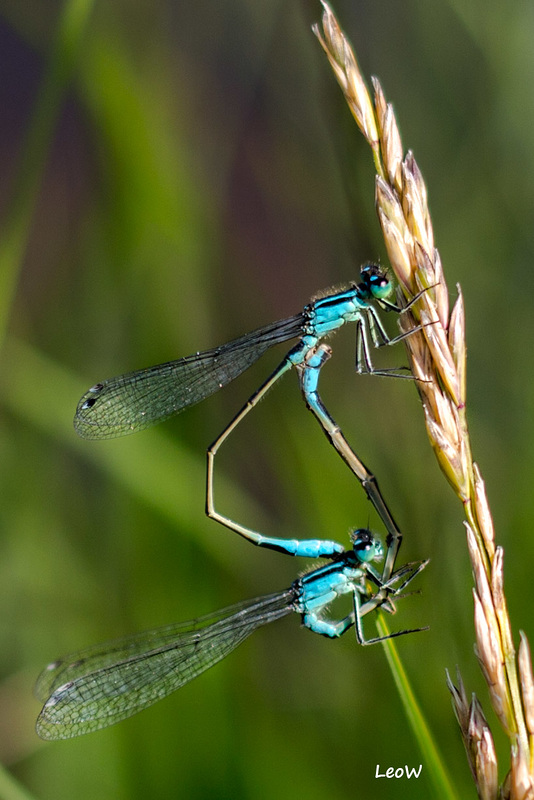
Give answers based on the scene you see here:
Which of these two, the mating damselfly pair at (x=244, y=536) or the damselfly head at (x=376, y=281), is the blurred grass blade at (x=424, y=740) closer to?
the mating damselfly pair at (x=244, y=536)

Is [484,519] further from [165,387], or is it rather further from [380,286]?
[165,387]

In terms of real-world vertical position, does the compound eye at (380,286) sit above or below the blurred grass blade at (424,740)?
above

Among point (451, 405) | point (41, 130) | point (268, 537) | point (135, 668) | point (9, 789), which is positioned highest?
point (41, 130)

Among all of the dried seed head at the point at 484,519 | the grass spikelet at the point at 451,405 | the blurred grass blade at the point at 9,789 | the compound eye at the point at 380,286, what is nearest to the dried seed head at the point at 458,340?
the grass spikelet at the point at 451,405

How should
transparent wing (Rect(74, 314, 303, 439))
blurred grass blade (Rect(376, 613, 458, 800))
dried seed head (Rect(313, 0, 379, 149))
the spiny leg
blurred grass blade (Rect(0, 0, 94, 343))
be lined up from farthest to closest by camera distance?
transparent wing (Rect(74, 314, 303, 439)) < the spiny leg < blurred grass blade (Rect(0, 0, 94, 343)) < dried seed head (Rect(313, 0, 379, 149)) < blurred grass blade (Rect(376, 613, 458, 800))

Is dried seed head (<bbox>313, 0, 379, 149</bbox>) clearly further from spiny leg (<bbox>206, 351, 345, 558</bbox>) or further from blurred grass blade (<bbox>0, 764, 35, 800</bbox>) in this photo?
blurred grass blade (<bbox>0, 764, 35, 800</bbox>)

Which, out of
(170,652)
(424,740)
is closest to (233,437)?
(170,652)

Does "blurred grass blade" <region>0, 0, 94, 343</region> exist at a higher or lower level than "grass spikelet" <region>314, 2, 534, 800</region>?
higher

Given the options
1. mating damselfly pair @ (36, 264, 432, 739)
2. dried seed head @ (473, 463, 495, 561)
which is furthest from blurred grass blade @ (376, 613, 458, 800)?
mating damselfly pair @ (36, 264, 432, 739)
